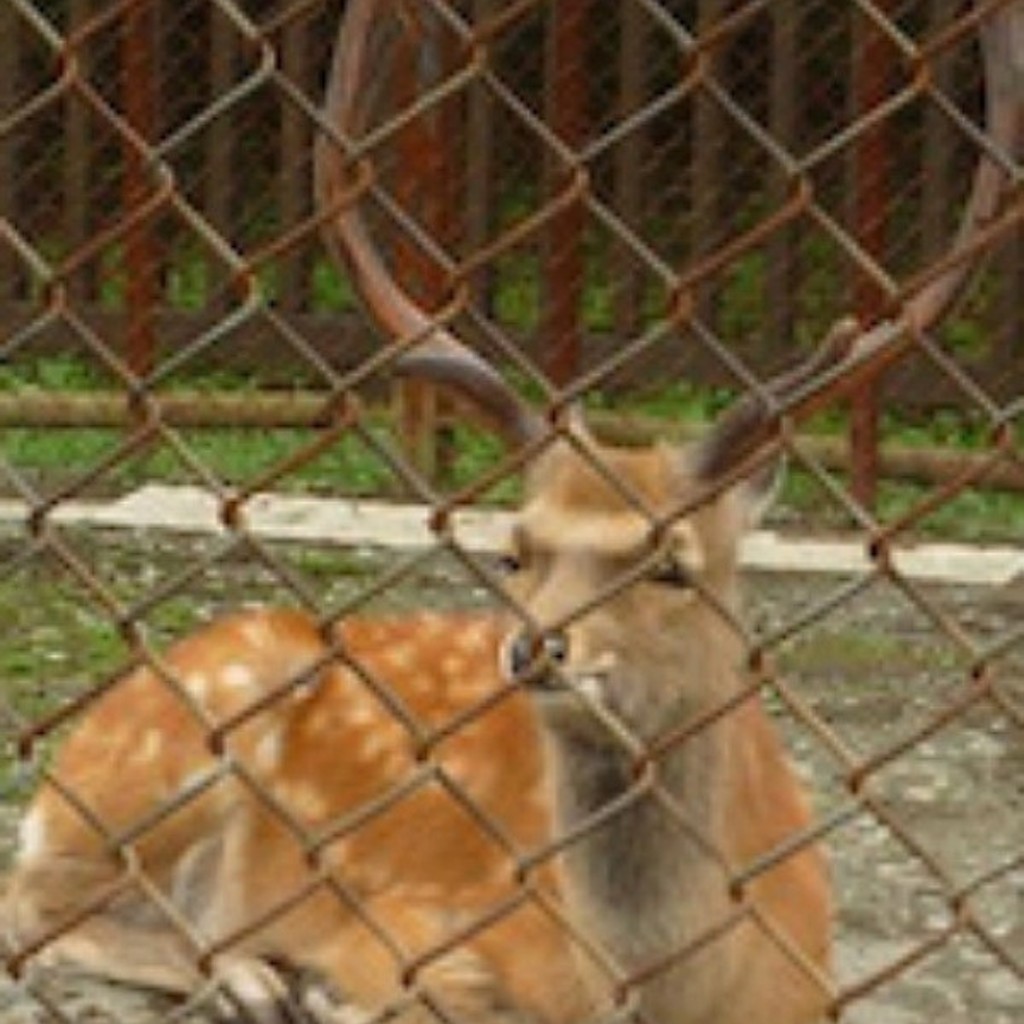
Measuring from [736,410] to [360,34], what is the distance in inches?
53.5

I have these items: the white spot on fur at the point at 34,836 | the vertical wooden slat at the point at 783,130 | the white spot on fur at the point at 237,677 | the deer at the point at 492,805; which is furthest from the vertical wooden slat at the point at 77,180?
the white spot on fur at the point at 237,677

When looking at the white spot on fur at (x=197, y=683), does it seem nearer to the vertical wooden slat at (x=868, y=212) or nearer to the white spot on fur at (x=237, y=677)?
the white spot on fur at (x=237, y=677)

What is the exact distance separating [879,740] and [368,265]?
367 centimetres

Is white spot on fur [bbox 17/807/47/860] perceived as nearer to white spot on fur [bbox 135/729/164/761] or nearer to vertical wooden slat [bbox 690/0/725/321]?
white spot on fur [bbox 135/729/164/761]

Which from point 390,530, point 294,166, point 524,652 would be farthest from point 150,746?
point 294,166

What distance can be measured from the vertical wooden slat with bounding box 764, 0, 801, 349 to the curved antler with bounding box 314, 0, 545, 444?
19.1 ft

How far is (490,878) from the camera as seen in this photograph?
5.72m

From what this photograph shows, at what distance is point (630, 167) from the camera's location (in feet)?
35.7

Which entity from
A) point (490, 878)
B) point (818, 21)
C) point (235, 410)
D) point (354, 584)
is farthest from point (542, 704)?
point (818, 21)

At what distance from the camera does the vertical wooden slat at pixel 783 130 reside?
34.8 feet

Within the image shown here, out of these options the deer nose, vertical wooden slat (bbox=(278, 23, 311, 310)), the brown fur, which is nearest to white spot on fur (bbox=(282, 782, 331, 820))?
the brown fur

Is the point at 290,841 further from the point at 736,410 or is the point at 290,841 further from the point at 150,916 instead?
the point at 736,410

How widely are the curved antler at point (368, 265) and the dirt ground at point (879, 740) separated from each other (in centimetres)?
58

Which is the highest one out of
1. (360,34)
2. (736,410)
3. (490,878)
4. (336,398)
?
(360,34)
